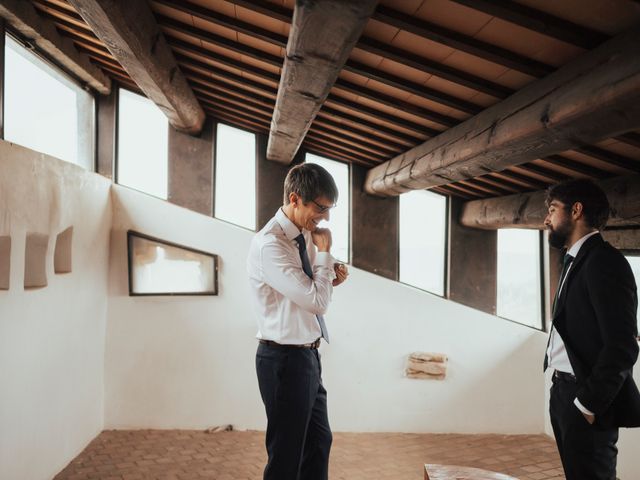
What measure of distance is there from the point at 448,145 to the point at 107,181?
3.33 metres

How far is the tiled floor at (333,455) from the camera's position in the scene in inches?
167

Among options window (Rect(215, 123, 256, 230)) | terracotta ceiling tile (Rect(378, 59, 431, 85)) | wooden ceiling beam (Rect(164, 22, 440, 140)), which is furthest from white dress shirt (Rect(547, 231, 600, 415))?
window (Rect(215, 123, 256, 230))

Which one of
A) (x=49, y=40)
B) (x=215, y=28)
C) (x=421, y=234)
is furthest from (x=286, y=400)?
(x=421, y=234)

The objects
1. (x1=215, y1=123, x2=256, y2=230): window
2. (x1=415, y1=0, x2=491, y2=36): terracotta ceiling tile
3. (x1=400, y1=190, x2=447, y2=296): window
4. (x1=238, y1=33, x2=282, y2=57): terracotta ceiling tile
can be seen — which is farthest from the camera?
(x1=400, y1=190, x2=447, y2=296): window

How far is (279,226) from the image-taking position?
2549 millimetres

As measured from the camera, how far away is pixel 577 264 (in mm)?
2365

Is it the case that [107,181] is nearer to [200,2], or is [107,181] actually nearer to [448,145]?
[200,2]

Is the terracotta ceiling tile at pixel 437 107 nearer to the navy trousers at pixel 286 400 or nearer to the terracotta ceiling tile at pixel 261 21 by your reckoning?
the terracotta ceiling tile at pixel 261 21

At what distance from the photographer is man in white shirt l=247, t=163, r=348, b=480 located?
2.40 meters

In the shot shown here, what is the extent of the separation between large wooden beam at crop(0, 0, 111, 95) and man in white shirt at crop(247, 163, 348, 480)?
2606 mm

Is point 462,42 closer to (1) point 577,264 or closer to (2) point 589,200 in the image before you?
(2) point 589,200

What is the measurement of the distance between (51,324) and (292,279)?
249cm

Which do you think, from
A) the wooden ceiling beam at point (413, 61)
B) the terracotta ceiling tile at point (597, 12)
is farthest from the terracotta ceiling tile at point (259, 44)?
the terracotta ceiling tile at point (597, 12)

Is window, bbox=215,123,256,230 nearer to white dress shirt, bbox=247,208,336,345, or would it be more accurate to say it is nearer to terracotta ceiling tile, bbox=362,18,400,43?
white dress shirt, bbox=247,208,336,345
